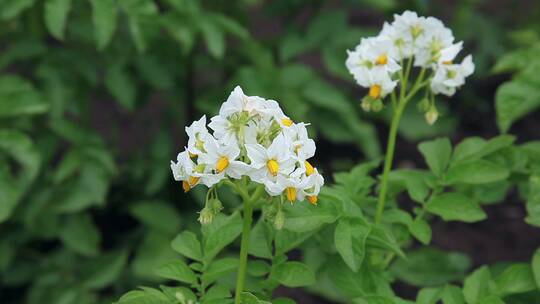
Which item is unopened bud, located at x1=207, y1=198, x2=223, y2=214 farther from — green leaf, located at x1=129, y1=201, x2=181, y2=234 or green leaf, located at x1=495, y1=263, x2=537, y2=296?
green leaf, located at x1=129, y1=201, x2=181, y2=234

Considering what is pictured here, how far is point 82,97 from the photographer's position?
2.76 meters

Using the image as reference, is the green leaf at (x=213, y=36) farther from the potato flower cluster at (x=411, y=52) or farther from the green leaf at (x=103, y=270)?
the potato flower cluster at (x=411, y=52)

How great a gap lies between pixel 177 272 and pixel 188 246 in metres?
0.08

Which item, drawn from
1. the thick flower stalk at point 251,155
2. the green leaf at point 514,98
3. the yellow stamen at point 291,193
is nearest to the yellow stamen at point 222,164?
the thick flower stalk at point 251,155

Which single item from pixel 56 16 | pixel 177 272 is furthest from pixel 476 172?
pixel 56 16

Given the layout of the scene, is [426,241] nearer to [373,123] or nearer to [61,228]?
[61,228]

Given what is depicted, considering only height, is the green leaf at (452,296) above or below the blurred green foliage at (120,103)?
below

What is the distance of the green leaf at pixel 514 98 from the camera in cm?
210

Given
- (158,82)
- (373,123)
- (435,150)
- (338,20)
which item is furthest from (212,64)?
(435,150)

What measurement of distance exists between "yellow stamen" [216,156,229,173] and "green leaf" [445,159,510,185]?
65 cm

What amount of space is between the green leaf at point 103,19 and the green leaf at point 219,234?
94cm

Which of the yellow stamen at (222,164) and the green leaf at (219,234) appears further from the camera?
the green leaf at (219,234)

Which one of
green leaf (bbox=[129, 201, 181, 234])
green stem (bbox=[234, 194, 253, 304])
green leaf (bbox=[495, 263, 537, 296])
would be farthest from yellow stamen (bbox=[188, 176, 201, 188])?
green leaf (bbox=[129, 201, 181, 234])

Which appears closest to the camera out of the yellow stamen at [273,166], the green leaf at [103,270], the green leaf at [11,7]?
the yellow stamen at [273,166]
